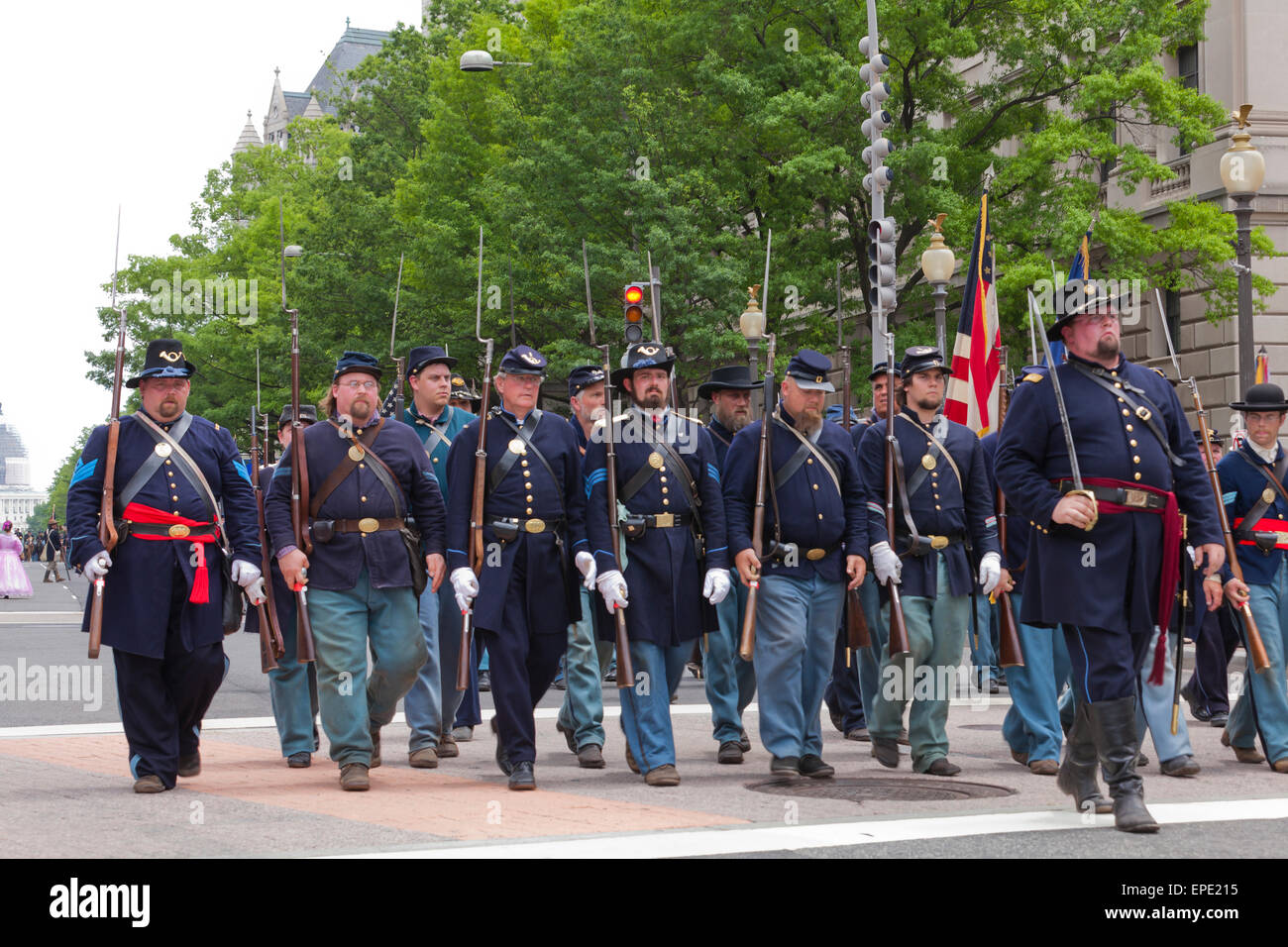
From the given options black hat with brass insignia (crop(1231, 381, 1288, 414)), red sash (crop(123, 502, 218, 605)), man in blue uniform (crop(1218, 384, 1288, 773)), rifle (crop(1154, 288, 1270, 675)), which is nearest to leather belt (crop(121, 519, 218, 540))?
red sash (crop(123, 502, 218, 605))

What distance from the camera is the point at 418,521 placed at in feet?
31.2

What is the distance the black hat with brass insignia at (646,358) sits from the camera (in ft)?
30.8

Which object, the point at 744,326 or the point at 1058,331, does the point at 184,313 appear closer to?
the point at 744,326

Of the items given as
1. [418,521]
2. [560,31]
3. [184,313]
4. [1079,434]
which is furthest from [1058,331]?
[184,313]

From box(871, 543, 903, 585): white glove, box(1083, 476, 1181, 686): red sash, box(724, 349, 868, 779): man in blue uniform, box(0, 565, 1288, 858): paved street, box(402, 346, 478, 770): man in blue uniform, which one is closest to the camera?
box(0, 565, 1288, 858): paved street

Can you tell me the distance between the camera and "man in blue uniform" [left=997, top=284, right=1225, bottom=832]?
7.43 m

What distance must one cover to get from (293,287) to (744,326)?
20.5 meters

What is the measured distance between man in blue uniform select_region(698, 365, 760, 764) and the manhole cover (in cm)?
111

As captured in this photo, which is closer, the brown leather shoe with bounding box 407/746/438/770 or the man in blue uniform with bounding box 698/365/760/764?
the brown leather shoe with bounding box 407/746/438/770

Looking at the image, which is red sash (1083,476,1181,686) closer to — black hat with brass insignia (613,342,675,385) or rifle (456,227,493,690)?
black hat with brass insignia (613,342,675,385)

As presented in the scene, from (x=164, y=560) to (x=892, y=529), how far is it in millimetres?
3855

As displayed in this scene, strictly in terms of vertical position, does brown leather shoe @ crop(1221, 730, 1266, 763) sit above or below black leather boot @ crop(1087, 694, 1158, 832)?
below

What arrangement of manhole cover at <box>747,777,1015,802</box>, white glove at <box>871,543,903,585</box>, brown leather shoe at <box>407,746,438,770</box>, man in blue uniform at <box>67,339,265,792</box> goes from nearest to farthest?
manhole cover at <box>747,777,1015,802</box>, man in blue uniform at <box>67,339,265,792</box>, white glove at <box>871,543,903,585</box>, brown leather shoe at <box>407,746,438,770</box>

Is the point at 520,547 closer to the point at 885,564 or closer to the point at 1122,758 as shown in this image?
the point at 885,564
